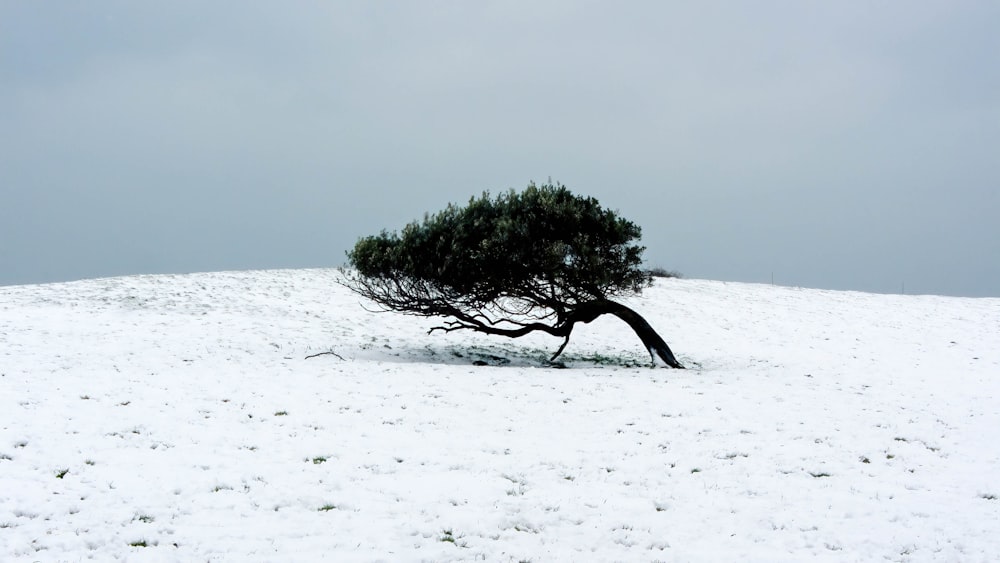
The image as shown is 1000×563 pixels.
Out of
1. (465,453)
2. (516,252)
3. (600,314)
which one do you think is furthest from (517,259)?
(465,453)

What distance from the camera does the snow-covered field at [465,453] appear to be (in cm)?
866

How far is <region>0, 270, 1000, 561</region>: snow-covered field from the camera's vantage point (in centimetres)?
866

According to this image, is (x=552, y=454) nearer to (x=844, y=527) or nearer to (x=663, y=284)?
(x=844, y=527)

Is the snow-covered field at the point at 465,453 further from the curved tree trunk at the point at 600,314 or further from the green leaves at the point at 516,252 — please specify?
the green leaves at the point at 516,252

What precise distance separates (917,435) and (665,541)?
29.1 ft

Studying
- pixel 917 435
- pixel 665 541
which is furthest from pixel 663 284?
pixel 665 541

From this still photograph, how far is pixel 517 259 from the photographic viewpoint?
21453 mm

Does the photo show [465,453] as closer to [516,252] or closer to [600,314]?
[516,252]

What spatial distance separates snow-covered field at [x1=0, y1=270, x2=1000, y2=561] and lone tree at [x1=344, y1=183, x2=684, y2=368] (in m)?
2.18

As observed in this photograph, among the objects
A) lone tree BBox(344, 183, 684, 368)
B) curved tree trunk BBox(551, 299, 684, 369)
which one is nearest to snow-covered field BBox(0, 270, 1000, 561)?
curved tree trunk BBox(551, 299, 684, 369)

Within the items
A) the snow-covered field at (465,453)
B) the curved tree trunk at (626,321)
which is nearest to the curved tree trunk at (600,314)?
the curved tree trunk at (626,321)

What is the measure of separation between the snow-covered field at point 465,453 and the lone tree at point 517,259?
2.18 m

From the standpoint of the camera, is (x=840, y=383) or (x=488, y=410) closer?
(x=488, y=410)

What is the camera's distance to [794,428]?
561 inches
